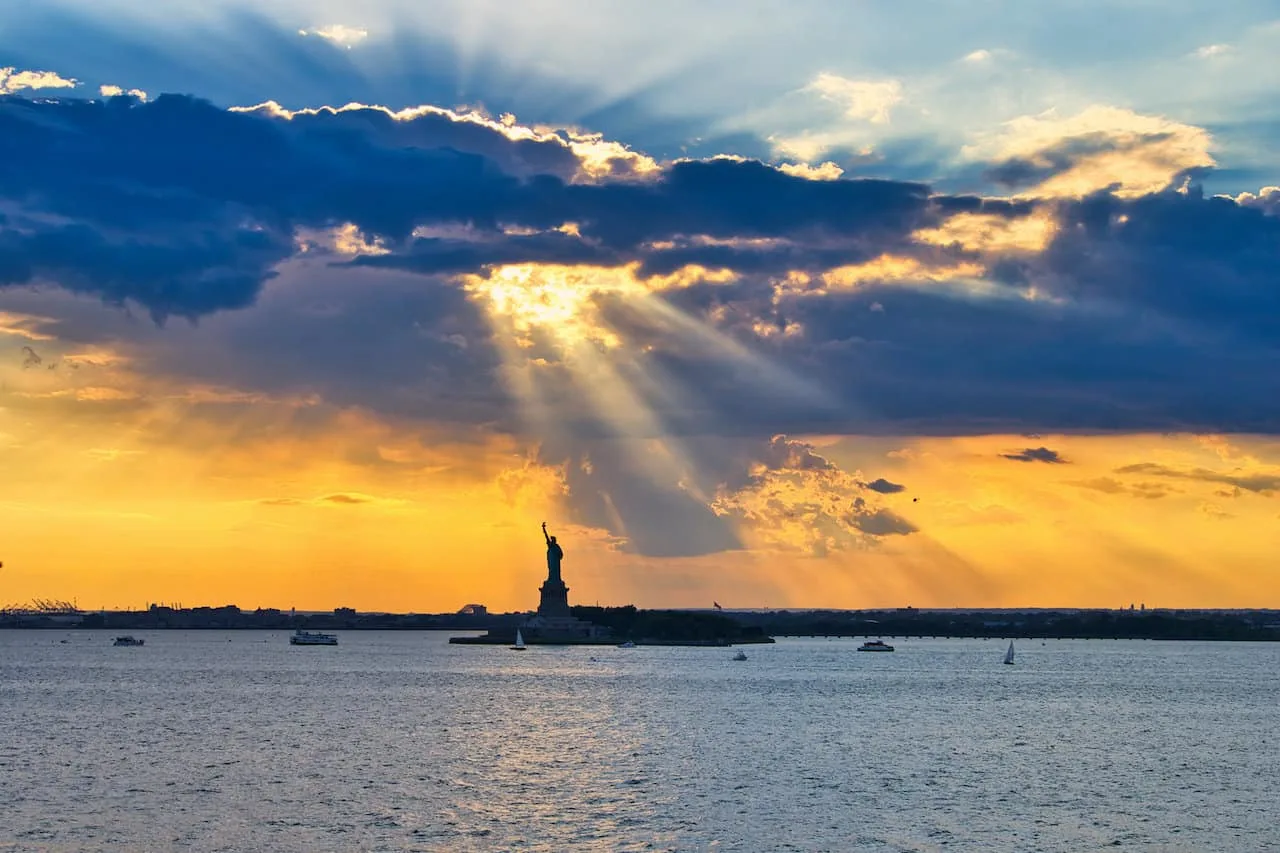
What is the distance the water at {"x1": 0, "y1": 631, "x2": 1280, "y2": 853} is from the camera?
5150 cm

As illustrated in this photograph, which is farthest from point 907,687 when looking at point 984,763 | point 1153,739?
point 984,763

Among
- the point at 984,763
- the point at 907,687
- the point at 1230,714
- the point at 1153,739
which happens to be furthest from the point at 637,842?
the point at 907,687

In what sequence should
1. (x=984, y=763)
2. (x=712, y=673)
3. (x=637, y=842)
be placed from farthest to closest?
1. (x=712, y=673)
2. (x=984, y=763)
3. (x=637, y=842)

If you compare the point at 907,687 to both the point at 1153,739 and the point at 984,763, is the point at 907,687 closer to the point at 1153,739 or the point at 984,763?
the point at 1153,739

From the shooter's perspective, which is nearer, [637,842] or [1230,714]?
[637,842]

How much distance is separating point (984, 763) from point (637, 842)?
29765 mm

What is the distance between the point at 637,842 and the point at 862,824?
28.9 ft

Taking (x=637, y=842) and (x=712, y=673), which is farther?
(x=712, y=673)

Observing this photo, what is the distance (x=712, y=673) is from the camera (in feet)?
555

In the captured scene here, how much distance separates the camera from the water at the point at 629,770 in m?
51.5

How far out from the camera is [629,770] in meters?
69.6

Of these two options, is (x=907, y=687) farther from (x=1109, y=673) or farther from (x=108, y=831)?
(x=108, y=831)

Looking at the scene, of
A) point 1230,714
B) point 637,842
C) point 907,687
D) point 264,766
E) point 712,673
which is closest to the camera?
point 637,842

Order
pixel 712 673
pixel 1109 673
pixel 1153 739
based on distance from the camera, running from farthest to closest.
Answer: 1. pixel 1109 673
2. pixel 712 673
3. pixel 1153 739
